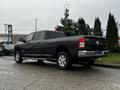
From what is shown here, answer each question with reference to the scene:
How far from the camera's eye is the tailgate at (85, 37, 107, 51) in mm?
Result: 10852

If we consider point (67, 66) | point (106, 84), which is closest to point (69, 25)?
point (67, 66)

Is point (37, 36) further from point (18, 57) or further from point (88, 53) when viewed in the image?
point (88, 53)

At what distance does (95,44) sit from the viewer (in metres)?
11.2

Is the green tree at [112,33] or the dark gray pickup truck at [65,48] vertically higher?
the green tree at [112,33]

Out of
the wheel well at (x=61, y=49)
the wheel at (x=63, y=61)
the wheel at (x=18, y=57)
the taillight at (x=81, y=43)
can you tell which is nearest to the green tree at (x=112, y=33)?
the wheel at (x=18, y=57)

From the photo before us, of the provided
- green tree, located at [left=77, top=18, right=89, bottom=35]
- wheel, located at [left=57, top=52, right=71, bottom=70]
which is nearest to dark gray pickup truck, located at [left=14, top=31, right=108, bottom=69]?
wheel, located at [left=57, top=52, right=71, bottom=70]

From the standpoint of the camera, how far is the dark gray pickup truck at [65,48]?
35.3 feet

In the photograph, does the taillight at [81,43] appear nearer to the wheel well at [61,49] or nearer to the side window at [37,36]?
the wheel well at [61,49]

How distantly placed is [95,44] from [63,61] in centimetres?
166

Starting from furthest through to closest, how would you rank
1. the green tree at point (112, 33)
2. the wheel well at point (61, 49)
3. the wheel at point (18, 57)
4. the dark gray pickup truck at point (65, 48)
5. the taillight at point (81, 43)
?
the green tree at point (112, 33)
the wheel at point (18, 57)
the wheel well at point (61, 49)
the dark gray pickup truck at point (65, 48)
the taillight at point (81, 43)

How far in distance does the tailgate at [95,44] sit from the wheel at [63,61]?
3.69 ft

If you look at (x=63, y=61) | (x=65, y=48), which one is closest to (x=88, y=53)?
(x=65, y=48)

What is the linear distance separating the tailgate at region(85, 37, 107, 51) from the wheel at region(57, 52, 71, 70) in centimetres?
112

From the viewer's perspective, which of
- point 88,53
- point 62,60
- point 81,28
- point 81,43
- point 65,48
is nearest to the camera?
point 81,43
